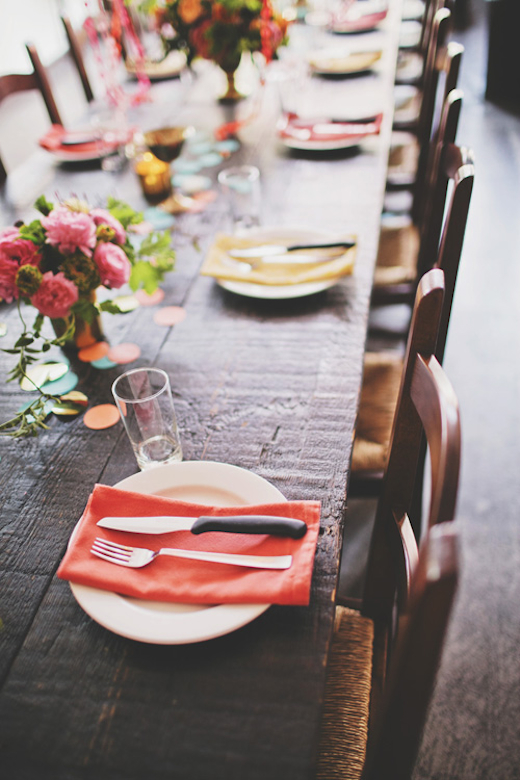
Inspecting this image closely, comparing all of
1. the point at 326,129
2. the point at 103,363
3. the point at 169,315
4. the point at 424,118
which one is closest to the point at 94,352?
the point at 103,363

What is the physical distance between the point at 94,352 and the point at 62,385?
4.4 inches

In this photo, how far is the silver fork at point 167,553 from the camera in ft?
2.36

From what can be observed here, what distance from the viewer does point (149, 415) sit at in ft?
2.95

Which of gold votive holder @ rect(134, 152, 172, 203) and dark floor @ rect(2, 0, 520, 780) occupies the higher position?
gold votive holder @ rect(134, 152, 172, 203)

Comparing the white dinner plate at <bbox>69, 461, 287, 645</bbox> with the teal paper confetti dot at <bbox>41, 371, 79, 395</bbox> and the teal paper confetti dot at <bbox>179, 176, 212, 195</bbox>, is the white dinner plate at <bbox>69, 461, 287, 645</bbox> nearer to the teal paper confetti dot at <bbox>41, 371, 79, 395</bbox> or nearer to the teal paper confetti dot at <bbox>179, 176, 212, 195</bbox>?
the teal paper confetti dot at <bbox>41, 371, 79, 395</bbox>

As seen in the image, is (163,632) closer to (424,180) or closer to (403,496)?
(403,496)

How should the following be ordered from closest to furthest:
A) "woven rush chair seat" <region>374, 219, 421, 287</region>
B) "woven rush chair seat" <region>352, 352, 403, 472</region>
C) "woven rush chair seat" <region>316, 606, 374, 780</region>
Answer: "woven rush chair seat" <region>316, 606, 374, 780</region>, "woven rush chair seat" <region>352, 352, 403, 472</region>, "woven rush chair seat" <region>374, 219, 421, 287</region>

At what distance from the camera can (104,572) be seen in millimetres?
727

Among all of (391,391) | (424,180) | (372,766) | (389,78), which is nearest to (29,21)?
(389,78)

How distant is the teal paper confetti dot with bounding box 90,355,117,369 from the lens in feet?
3.74

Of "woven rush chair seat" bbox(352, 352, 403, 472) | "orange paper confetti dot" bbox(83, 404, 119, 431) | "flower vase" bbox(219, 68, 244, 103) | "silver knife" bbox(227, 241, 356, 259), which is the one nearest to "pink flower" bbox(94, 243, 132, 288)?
"orange paper confetti dot" bbox(83, 404, 119, 431)

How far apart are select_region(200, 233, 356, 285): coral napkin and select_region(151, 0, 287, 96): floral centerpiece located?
929 mm

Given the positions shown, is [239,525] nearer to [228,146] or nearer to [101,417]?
[101,417]

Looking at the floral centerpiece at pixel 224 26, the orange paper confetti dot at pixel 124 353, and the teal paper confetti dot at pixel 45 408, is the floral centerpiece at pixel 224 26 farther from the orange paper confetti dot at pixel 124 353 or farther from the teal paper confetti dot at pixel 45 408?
the teal paper confetti dot at pixel 45 408
